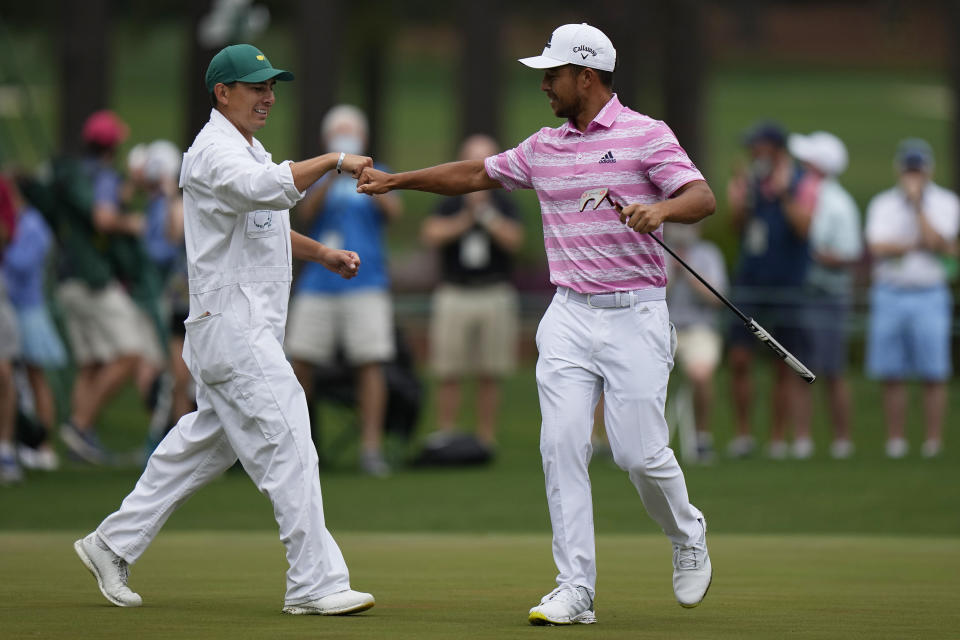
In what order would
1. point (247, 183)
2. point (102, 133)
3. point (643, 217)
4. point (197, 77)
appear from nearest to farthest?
point (643, 217) → point (247, 183) → point (102, 133) → point (197, 77)

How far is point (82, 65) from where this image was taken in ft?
77.8

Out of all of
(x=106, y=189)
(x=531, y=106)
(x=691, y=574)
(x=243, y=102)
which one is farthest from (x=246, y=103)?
(x=531, y=106)

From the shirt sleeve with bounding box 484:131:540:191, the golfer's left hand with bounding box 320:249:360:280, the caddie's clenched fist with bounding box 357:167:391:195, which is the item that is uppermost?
the shirt sleeve with bounding box 484:131:540:191

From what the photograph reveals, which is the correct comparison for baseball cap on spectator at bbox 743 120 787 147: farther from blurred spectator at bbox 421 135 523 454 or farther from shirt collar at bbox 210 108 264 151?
shirt collar at bbox 210 108 264 151

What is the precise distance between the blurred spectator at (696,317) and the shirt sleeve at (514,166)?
733 centimetres

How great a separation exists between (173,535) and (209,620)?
397cm

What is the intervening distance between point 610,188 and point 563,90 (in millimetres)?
443

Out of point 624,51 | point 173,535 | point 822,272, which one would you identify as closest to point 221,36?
point 822,272

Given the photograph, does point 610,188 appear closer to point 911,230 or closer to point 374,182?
point 374,182

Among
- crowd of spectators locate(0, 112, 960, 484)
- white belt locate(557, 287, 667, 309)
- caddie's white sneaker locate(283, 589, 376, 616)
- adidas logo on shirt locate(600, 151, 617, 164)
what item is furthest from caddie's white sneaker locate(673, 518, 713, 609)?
crowd of spectators locate(0, 112, 960, 484)

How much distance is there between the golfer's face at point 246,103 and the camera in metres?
7.49

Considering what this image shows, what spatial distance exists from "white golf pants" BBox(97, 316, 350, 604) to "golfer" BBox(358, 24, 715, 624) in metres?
0.93

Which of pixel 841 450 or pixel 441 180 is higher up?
pixel 441 180

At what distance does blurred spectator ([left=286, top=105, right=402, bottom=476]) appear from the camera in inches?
543
